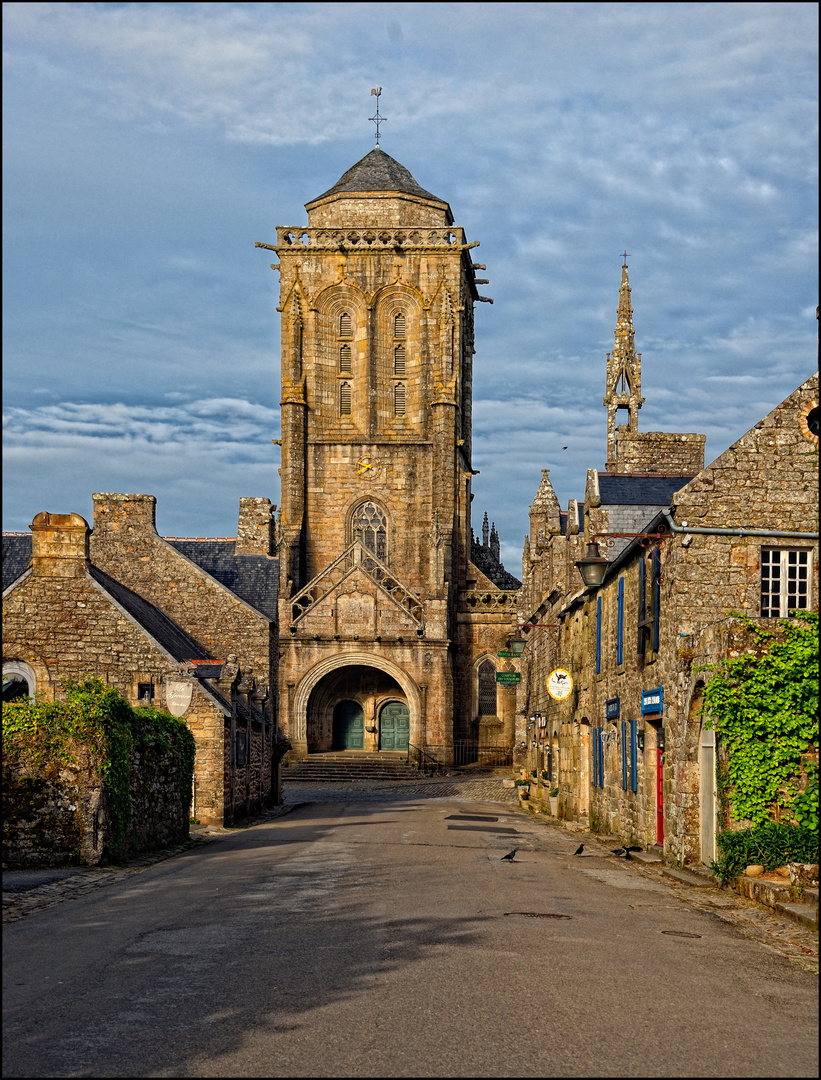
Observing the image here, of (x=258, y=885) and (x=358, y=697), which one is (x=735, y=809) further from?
(x=358, y=697)

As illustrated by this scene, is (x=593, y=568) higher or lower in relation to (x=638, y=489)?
lower

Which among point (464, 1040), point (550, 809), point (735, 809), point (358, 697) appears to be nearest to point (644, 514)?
point (550, 809)

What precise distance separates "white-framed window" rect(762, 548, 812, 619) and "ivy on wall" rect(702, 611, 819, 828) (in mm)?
3568

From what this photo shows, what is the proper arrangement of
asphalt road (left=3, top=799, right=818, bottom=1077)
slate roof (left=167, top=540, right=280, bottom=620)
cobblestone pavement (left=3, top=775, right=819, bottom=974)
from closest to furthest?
asphalt road (left=3, top=799, right=818, bottom=1077), cobblestone pavement (left=3, top=775, right=819, bottom=974), slate roof (left=167, top=540, right=280, bottom=620)

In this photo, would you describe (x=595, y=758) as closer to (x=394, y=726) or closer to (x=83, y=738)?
(x=83, y=738)

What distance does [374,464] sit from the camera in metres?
56.2

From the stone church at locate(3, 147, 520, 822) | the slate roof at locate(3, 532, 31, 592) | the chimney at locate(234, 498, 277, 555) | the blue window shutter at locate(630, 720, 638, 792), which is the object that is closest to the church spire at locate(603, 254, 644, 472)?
the stone church at locate(3, 147, 520, 822)

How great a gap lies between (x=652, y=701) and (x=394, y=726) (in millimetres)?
35191

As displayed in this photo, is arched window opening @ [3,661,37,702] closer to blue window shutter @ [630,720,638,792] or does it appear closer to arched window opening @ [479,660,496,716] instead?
blue window shutter @ [630,720,638,792]

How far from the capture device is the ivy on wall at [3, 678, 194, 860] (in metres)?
15.7

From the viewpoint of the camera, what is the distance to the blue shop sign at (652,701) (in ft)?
58.3

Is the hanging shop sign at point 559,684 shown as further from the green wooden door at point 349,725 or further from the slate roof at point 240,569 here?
the green wooden door at point 349,725

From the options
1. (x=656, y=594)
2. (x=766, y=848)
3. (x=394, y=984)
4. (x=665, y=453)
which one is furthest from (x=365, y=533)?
(x=394, y=984)

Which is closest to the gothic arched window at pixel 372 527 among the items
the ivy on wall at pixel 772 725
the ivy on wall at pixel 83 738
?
the ivy on wall at pixel 83 738
